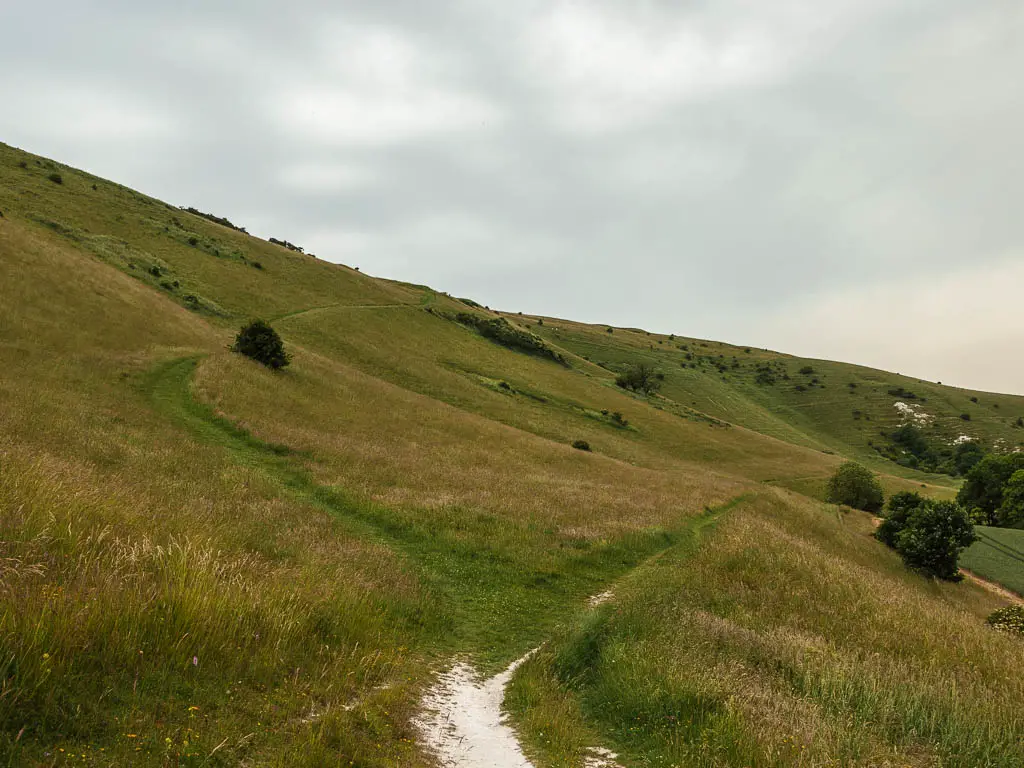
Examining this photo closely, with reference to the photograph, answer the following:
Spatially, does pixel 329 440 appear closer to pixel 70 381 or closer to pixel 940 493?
pixel 70 381

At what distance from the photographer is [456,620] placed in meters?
11.0

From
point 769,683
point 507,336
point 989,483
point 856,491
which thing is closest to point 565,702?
point 769,683

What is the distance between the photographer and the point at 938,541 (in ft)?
127

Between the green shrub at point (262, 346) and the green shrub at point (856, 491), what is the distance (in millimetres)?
67463

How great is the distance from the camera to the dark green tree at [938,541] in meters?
38.7

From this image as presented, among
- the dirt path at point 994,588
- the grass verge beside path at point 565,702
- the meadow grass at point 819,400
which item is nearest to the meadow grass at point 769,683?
the grass verge beside path at point 565,702

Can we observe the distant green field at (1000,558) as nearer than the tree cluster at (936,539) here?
No

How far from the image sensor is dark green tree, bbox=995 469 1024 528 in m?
69.1

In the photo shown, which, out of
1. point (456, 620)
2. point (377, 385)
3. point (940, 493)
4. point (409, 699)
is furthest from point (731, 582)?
point (940, 493)

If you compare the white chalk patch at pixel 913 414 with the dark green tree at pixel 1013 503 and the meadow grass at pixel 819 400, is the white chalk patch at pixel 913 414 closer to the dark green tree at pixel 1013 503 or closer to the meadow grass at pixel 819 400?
the meadow grass at pixel 819 400

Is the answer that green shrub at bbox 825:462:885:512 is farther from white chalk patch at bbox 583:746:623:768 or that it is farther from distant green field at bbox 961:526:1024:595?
white chalk patch at bbox 583:746:623:768

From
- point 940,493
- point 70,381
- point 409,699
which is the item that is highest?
point 940,493

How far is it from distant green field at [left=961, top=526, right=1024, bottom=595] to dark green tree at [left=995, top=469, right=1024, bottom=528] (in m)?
16.9

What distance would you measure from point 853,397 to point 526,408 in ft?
501
